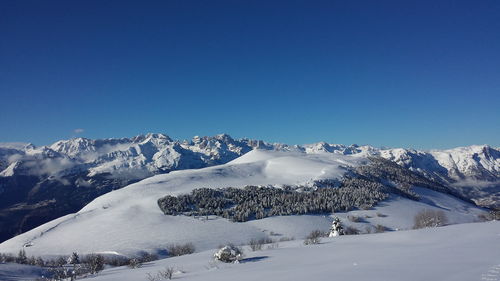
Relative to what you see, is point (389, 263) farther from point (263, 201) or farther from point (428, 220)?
point (263, 201)

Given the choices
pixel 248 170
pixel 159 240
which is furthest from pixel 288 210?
pixel 248 170

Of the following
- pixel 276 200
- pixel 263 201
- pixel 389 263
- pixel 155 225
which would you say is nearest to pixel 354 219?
pixel 276 200

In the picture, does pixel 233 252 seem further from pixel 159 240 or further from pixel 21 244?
pixel 21 244

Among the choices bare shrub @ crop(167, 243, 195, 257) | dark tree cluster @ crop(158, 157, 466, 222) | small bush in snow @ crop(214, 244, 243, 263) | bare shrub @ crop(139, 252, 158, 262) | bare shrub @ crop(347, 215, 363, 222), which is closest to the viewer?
small bush in snow @ crop(214, 244, 243, 263)

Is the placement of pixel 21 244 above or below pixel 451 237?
below

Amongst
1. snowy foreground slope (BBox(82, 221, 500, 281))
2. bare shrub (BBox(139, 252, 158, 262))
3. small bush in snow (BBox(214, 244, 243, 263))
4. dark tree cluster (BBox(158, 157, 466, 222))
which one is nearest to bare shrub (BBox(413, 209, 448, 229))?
snowy foreground slope (BBox(82, 221, 500, 281))

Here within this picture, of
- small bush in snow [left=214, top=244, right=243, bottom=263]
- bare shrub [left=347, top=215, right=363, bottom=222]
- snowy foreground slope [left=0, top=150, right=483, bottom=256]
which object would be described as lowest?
bare shrub [left=347, top=215, right=363, bottom=222]

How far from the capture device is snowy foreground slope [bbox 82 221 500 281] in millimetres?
9609

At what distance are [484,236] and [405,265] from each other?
836 centimetres

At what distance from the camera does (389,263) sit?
1145 centimetres

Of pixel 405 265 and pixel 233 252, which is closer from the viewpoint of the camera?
pixel 405 265

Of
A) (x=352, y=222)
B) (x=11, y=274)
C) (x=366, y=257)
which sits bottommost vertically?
(x=352, y=222)

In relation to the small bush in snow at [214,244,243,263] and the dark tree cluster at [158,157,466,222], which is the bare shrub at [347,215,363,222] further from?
the small bush in snow at [214,244,243,263]

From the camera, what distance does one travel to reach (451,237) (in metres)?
17.0
